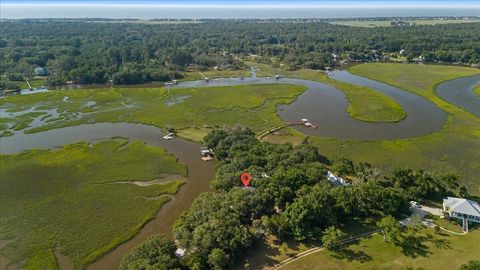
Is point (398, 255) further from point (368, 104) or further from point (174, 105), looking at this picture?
point (174, 105)

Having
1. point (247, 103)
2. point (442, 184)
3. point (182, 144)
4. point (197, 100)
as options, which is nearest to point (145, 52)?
point (197, 100)

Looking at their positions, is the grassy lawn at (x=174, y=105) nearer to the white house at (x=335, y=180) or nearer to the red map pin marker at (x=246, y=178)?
the red map pin marker at (x=246, y=178)

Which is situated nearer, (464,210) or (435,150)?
(464,210)

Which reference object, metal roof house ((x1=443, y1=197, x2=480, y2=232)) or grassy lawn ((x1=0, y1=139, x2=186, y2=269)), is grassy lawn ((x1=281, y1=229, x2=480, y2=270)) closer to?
metal roof house ((x1=443, y1=197, x2=480, y2=232))

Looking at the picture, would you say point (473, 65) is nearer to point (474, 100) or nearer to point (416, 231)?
point (474, 100)

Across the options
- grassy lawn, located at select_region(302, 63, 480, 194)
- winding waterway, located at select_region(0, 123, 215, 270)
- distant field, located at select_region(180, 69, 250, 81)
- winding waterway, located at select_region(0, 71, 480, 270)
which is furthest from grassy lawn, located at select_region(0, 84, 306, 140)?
distant field, located at select_region(180, 69, 250, 81)

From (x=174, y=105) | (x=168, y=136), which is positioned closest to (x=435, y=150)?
(x=168, y=136)
